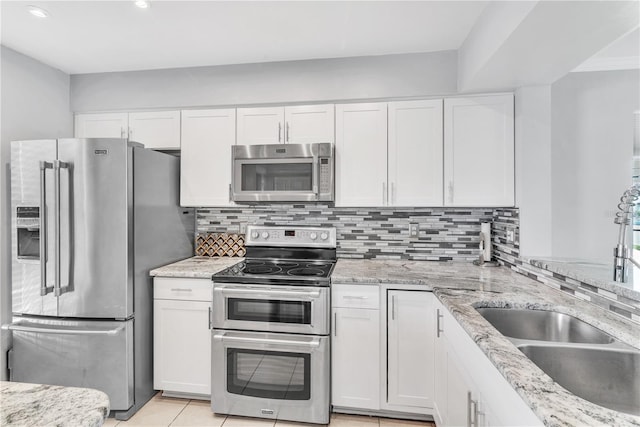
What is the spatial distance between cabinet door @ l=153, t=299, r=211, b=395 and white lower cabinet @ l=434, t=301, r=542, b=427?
4.90 ft

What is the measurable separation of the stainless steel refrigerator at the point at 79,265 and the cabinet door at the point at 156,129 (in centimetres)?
51

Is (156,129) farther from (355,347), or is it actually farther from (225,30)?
(355,347)

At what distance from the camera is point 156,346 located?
2.24 metres

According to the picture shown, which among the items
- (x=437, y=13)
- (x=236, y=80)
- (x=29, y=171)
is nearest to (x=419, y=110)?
(x=437, y=13)

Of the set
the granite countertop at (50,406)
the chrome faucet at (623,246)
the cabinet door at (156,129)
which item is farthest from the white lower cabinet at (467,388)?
the cabinet door at (156,129)

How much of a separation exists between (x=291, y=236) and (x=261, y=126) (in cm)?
92

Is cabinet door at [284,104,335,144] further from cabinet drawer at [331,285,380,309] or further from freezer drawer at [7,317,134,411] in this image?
freezer drawer at [7,317,134,411]

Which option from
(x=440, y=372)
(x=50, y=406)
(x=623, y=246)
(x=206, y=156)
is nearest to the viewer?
(x=50, y=406)

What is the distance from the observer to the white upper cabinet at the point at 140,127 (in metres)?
2.62

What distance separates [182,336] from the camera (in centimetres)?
221

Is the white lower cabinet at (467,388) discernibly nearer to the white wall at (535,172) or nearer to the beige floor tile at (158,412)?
the white wall at (535,172)

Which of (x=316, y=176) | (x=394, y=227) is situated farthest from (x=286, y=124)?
(x=394, y=227)

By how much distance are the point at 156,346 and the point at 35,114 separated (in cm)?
201

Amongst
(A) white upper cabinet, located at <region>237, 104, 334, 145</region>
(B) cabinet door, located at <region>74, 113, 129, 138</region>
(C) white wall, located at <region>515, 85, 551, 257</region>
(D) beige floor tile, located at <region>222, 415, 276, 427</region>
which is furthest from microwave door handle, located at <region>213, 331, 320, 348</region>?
(B) cabinet door, located at <region>74, 113, 129, 138</region>
